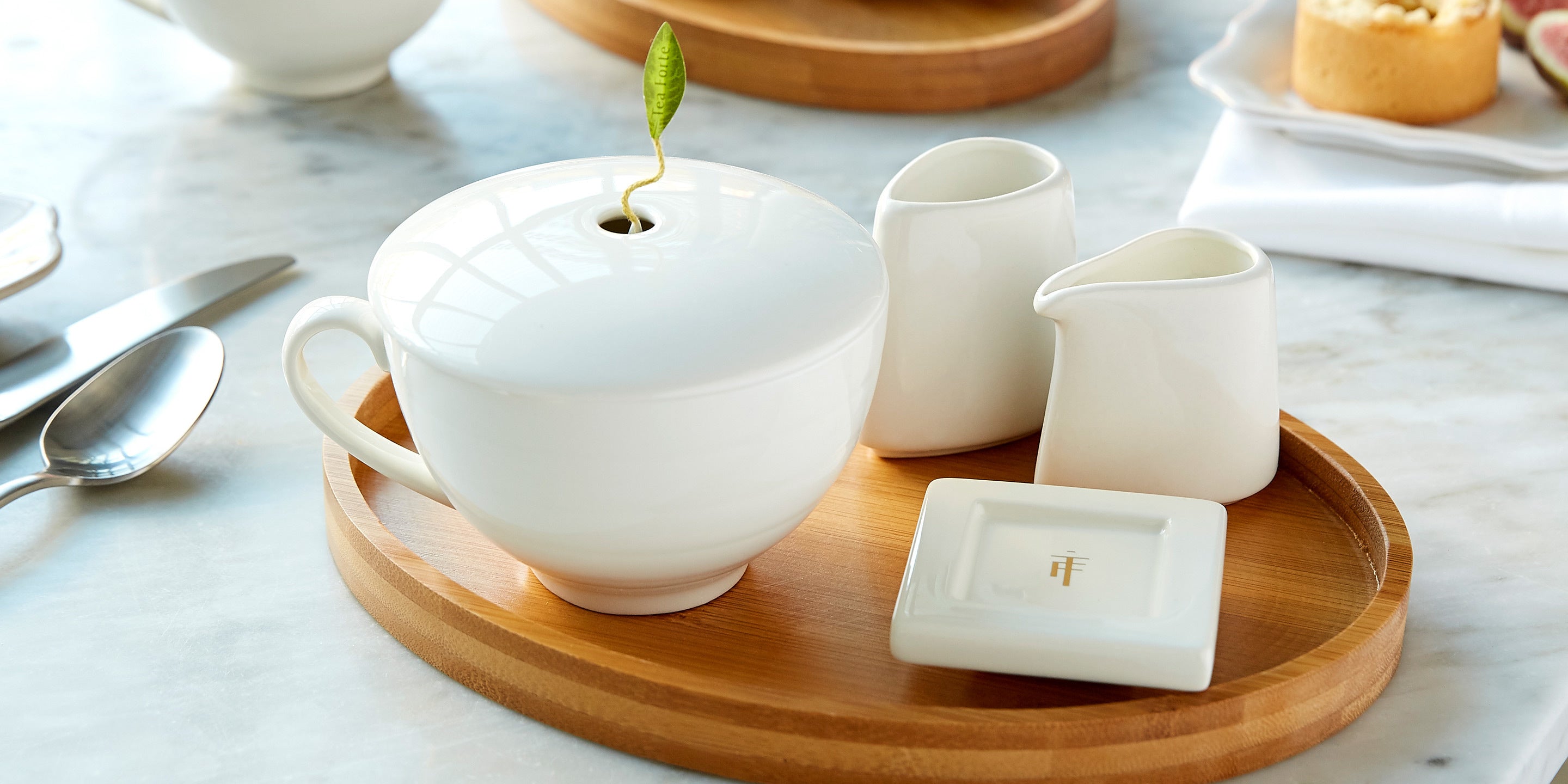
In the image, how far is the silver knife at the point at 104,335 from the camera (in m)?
0.67

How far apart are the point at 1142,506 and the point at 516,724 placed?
9.8 inches

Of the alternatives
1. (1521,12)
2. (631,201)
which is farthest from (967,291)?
(1521,12)

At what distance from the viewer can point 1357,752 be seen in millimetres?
457

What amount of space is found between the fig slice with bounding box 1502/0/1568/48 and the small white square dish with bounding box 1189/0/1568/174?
0.6 inches

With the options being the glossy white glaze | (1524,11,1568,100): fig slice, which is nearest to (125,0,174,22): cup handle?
the glossy white glaze

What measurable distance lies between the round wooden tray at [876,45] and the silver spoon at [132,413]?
21.8 inches

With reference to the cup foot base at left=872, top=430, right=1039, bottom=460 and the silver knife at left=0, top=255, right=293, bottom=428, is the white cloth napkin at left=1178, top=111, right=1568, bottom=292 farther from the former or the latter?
the silver knife at left=0, top=255, right=293, bottom=428

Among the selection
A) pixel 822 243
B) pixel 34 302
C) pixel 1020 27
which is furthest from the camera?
pixel 1020 27

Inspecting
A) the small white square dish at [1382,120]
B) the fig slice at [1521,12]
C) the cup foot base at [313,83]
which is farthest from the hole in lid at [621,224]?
the fig slice at [1521,12]

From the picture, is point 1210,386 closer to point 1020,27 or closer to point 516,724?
point 516,724

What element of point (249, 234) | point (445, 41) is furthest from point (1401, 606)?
point (445, 41)

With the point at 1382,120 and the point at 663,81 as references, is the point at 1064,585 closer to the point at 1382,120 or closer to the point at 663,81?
the point at 663,81

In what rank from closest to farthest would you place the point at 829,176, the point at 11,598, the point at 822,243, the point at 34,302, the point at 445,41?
1. the point at 822,243
2. the point at 11,598
3. the point at 34,302
4. the point at 829,176
5. the point at 445,41

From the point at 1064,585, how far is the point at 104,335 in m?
0.55
